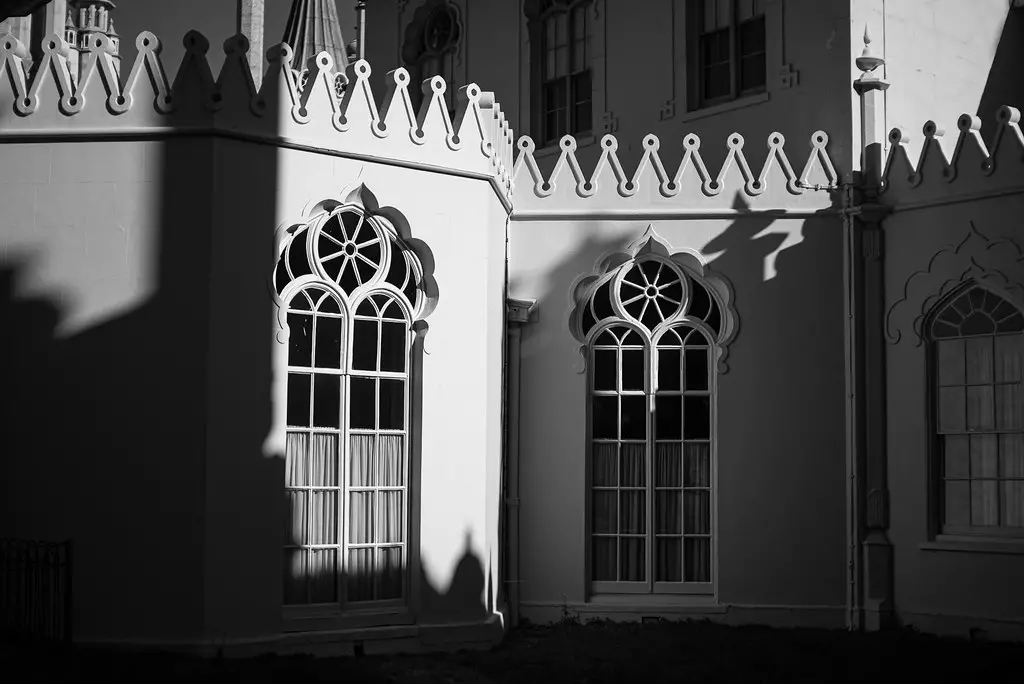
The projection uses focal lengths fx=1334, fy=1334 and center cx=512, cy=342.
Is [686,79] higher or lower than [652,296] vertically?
higher

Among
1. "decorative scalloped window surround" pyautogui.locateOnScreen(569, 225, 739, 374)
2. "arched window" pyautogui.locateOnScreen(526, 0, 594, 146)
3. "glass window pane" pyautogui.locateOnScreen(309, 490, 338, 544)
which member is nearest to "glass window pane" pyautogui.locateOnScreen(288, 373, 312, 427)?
"glass window pane" pyautogui.locateOnScreen(309, 490, 338, 544)

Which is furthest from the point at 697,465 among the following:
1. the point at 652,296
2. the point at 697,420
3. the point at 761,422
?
the point at 652,296

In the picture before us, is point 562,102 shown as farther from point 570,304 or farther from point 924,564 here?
point 924,564

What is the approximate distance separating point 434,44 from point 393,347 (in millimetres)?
9109

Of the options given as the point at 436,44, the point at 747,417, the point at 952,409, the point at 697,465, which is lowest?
the point at 697,465

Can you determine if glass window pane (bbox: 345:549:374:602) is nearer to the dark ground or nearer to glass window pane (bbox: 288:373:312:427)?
the dark ground

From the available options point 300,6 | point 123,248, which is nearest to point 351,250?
point 123,248

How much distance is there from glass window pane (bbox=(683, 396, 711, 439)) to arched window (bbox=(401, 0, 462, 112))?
766cm

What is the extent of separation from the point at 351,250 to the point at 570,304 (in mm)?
2970

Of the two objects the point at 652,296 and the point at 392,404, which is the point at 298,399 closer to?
the point at 392,404

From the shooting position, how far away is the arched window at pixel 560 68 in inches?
710

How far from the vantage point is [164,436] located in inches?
435

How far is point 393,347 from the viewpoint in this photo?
484 inches

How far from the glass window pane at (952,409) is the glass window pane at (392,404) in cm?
545
